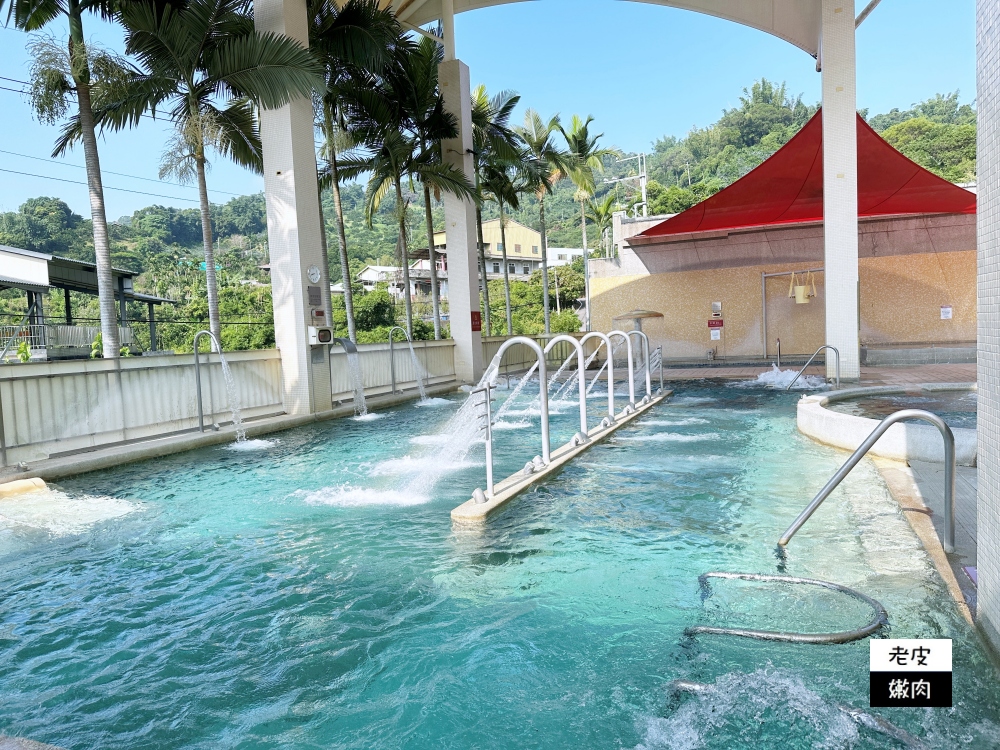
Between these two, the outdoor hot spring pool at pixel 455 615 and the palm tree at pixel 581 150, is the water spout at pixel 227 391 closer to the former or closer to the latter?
the outdoor hot spring pool at pixel 455 615

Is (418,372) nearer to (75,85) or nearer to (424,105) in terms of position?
(424,105)

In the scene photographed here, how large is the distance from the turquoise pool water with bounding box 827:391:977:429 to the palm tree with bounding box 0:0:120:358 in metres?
11.2

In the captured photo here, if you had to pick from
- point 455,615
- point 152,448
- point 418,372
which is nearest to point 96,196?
point 152,448

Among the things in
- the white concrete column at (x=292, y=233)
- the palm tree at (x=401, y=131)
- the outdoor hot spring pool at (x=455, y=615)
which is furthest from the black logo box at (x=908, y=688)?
the palm tree at (x=401, y=131)

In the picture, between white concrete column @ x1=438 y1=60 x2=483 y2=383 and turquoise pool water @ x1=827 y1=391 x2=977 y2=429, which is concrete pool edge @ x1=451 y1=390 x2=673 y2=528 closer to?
turquoise pool water @ x1=827 y1=391 x2=977 y2=429

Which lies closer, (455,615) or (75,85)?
(455,615)

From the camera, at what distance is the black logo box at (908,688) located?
2119 mm

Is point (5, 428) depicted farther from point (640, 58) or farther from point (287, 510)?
point (640, 58)

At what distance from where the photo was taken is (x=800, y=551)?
4477 millimetres

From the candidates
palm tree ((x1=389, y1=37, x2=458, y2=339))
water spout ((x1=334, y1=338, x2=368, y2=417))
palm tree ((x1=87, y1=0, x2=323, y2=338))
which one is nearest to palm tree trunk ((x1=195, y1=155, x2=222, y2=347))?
palm tree ((x1=87, y1=0, x2=323, y2=338))

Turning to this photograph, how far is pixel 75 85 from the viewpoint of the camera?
1119cm

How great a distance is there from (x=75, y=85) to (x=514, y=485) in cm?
1026

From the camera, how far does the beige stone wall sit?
777 inches

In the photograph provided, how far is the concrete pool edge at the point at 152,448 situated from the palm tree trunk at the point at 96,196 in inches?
99.0
